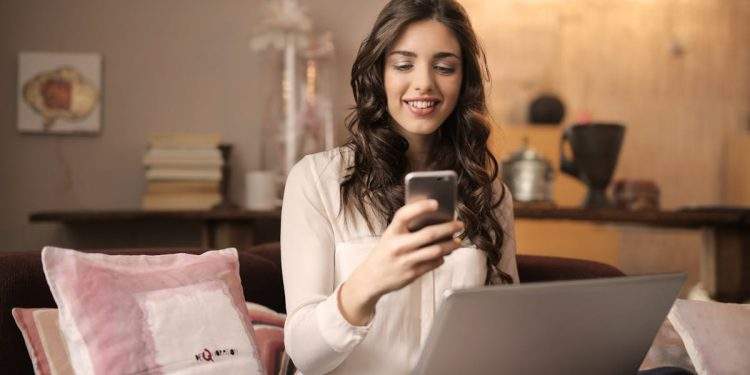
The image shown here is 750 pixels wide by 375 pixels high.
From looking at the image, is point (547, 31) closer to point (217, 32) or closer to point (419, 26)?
point (217, 32)

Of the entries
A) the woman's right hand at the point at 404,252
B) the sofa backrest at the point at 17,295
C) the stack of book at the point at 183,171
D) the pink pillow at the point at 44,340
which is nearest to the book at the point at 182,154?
the stack of book at the point at 183,171

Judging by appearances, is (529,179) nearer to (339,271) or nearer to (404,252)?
(339,271)

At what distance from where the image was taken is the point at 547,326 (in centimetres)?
107

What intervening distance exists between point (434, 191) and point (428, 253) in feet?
0.24

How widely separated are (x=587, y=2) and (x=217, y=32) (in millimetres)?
2530

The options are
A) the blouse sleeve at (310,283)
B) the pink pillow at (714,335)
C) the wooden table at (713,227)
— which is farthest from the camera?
the wooden table at (713,227)

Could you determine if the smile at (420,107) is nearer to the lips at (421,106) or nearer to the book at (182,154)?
the lips at (421,106)

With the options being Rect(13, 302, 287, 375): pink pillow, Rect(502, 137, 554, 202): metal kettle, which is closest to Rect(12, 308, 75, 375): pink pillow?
Rect(13, 302, 287, 375): pink pillow

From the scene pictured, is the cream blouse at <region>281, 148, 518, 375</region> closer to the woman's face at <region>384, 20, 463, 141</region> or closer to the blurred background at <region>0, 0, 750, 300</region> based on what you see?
the woman's face at <region>384, 20, 463, 141</region>

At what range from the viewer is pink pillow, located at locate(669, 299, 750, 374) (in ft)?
5.61

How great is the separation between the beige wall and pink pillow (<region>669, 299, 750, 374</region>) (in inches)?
78.9

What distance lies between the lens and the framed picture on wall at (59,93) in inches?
133

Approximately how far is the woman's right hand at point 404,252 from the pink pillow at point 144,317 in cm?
51

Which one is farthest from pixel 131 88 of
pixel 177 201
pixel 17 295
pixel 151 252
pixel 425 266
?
pixel 425 266
